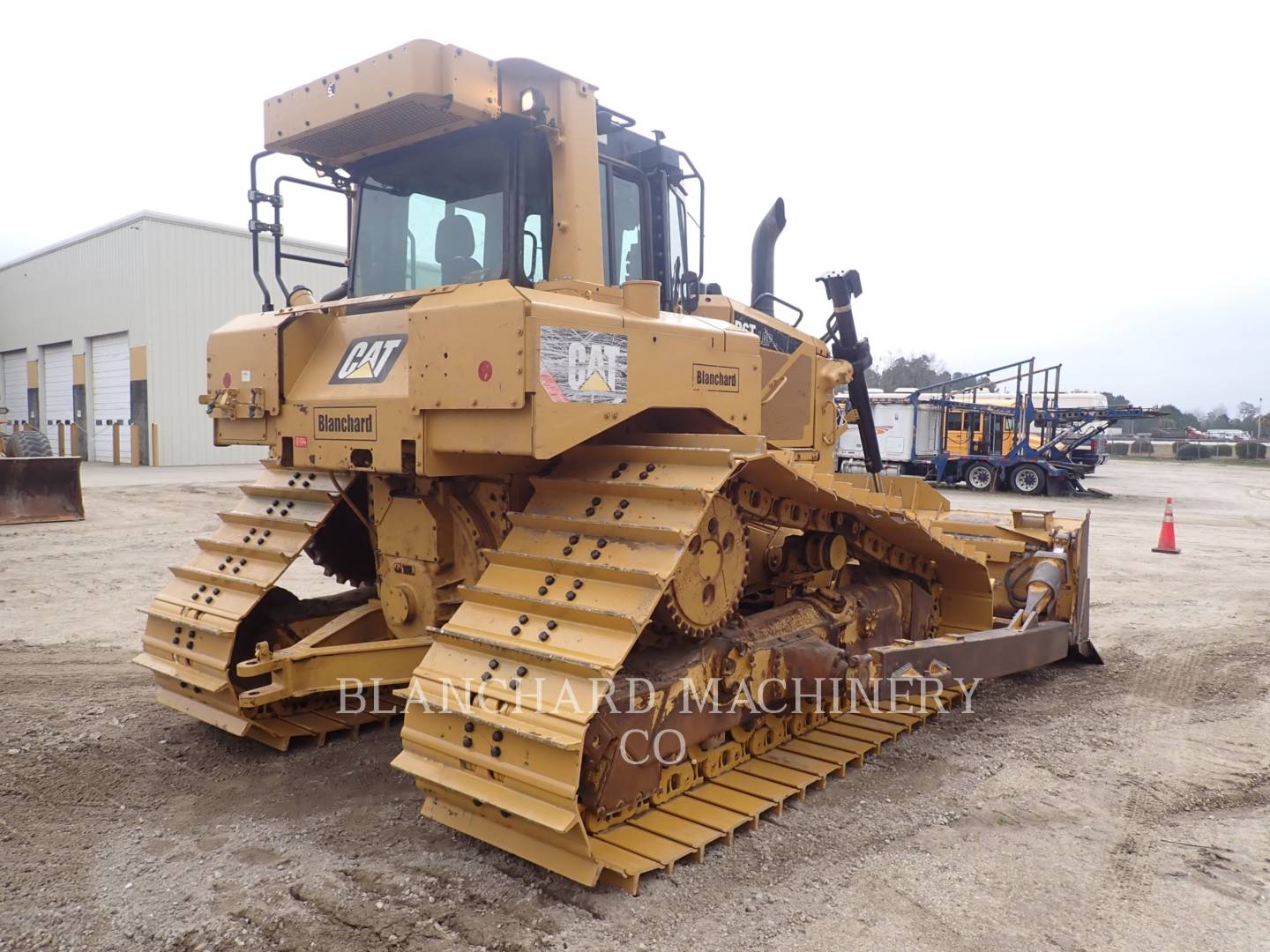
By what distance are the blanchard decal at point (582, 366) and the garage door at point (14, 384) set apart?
37406 mm

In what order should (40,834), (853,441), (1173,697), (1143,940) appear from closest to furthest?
1. (1143,940)
2. (40,834)
3. (1173,697)
4. (853,441)

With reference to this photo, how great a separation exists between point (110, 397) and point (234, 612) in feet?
94.8

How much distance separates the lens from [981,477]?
80.4 ft

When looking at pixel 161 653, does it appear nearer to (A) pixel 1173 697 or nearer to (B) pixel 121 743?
(B) pixel 121 743

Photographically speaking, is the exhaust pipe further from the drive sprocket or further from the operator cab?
the drive sprocket

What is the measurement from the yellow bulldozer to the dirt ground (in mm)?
212

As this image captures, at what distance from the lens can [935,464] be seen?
2519 cm

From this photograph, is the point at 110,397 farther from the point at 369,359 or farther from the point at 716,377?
the point at 716,377

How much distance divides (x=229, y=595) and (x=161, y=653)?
552 mm

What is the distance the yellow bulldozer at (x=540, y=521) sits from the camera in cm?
351

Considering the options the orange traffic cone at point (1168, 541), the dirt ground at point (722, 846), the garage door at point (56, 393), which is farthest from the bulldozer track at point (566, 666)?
the garage door at point (56, 393)

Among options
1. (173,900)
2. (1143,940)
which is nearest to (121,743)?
(173,900)

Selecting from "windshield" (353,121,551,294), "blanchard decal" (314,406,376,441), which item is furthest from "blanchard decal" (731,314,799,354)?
"blanchard decal" (314,406,376,441)
